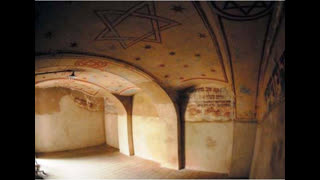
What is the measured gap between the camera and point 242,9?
359 centimetres

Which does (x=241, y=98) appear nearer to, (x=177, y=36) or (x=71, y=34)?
(x=177, y=36)

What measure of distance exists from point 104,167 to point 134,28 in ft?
24.0

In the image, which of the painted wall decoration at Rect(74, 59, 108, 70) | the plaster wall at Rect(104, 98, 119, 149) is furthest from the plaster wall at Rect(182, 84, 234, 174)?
the plaster wall at Rect(104, 98, 119, 149)

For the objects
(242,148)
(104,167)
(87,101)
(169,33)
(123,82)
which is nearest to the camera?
(169,33)

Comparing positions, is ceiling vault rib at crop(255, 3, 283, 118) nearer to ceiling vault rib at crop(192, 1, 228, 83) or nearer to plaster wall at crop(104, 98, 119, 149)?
ceiling vault rib at crop(192, 1, 228, 83)

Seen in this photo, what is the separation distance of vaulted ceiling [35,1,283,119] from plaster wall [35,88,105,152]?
8.53 meters

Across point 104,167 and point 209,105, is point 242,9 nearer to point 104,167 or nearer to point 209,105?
point 209,105

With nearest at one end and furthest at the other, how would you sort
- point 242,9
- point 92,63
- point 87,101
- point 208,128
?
1. point 242,9
2. point 92,63
3. point 208,128
4. point 87,101

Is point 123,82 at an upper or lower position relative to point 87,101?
upper

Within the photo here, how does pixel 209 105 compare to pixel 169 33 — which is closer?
pixel 169 33

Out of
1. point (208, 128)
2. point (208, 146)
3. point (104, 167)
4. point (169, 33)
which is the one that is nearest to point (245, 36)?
point (169, 33)

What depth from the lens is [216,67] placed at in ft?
21.3
